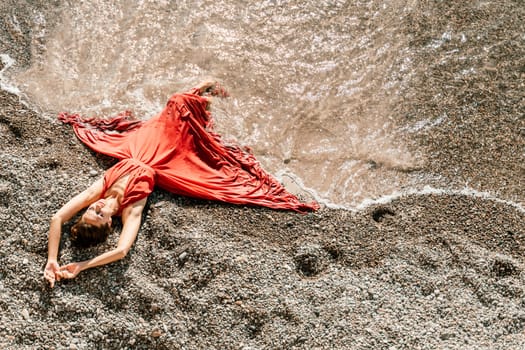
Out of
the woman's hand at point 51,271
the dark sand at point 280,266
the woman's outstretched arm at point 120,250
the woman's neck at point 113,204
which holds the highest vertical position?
the woman's neck at point 113,204

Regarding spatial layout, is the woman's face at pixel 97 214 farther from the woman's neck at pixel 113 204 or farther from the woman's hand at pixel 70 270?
the woman's hand at pixel 70 270

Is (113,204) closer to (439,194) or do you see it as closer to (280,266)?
(280,266)

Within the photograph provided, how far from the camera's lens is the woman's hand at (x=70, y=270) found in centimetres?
748

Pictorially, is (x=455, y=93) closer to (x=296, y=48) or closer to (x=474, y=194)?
(x=474, y=194)

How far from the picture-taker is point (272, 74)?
991 centimetres

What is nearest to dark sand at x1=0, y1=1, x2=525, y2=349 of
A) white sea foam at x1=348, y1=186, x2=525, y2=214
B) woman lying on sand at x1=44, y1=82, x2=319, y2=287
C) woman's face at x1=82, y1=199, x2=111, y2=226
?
white sea foam at x1=348, y1=186, x2=525, y2=214

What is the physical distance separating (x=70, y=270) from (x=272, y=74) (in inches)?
170

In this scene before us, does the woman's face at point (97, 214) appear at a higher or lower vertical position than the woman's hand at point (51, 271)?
higher

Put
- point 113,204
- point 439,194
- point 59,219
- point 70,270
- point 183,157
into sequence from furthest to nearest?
1. point 439,194
2. point 183,157
3. point 113,204
4. point 59,219
5. point 70,270

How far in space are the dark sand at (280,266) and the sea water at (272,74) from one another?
562 mm

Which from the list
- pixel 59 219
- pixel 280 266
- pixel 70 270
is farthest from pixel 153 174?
pixel 280 266

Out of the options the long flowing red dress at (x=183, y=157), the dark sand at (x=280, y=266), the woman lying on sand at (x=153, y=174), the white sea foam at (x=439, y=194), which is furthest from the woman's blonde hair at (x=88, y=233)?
the white sea foam at (x=439, y=194)

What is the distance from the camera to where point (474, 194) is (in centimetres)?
883

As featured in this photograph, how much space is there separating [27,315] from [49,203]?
145cm
